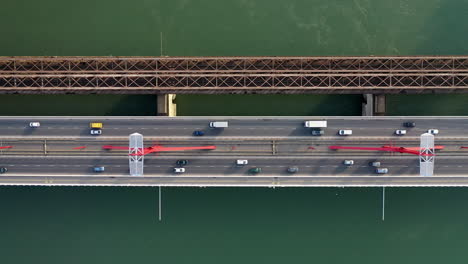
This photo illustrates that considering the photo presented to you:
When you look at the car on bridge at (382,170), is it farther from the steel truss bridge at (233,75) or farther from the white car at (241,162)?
the white car at (241,162)

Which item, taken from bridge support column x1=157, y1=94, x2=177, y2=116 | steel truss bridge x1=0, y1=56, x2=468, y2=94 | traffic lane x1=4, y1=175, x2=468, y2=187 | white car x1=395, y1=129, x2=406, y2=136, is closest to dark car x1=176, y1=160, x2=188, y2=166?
traffic lane x1=4, y1=175, x2=468, y2=187

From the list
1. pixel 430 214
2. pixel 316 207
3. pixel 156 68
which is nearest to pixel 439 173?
pixel 430 214

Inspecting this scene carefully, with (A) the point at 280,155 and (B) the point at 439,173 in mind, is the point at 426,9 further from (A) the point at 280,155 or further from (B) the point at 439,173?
(A) the point at 280,155

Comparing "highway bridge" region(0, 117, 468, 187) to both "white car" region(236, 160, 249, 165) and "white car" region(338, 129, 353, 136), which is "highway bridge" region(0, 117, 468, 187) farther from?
"white car" region(236, 160, 249, 165)

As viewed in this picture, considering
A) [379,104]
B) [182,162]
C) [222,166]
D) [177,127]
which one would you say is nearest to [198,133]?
[177,127]

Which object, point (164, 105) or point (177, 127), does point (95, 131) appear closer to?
point (164, 105)
